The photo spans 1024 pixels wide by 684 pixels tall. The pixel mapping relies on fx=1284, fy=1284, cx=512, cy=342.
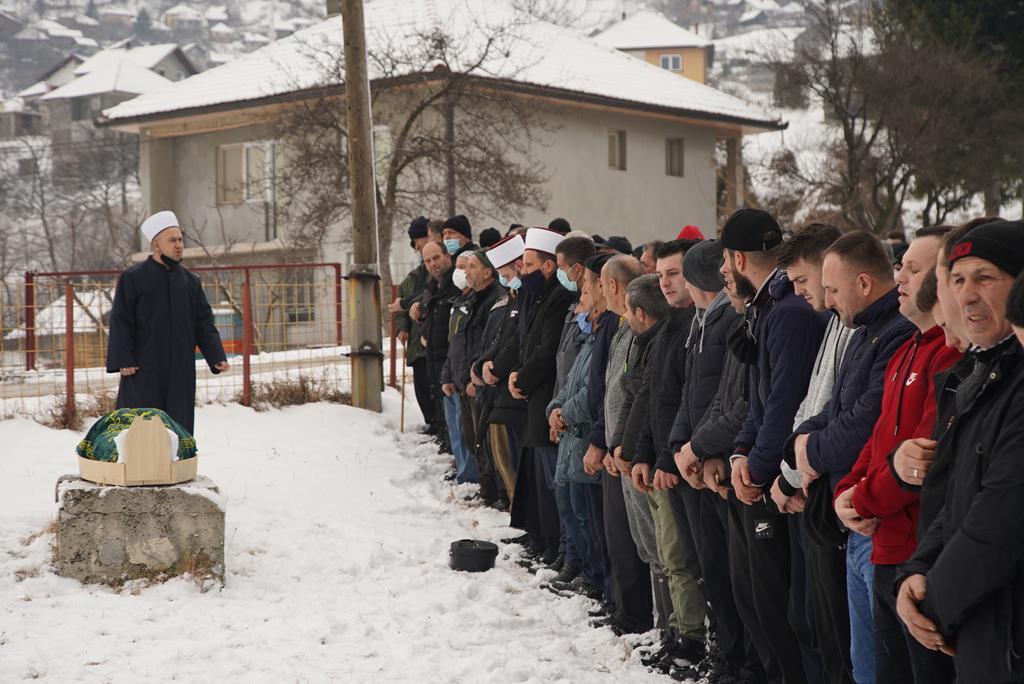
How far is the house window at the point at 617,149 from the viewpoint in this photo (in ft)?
103

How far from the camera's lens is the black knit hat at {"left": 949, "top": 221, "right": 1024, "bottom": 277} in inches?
135

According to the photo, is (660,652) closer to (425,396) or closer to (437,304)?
(437,304)

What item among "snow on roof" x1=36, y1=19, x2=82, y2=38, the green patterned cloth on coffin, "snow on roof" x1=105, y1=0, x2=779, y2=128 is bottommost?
the green patterned cloth on coffin

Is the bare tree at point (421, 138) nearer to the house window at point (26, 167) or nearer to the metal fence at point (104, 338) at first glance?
the metal fence at point (104, 338)

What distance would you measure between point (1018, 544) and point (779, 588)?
2.11 metres

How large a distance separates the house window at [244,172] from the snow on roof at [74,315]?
14247mm

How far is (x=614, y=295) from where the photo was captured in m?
6.87

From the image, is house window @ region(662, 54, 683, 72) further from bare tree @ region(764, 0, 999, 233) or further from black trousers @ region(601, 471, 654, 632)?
black trousers @ region(601, 471, 654, 632)

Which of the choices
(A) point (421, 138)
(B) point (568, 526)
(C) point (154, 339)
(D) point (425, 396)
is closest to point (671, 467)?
(B) point (568, 526)

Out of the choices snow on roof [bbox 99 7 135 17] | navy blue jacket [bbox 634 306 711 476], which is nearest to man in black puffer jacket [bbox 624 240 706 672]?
navy blue jacket [bbox 634 306 711 476]

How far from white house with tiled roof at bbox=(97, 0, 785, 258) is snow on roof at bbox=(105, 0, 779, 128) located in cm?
6

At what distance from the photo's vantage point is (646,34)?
80.4 metres

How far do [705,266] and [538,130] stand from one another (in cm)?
2295

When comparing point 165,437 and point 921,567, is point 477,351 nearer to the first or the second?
point 165,437
